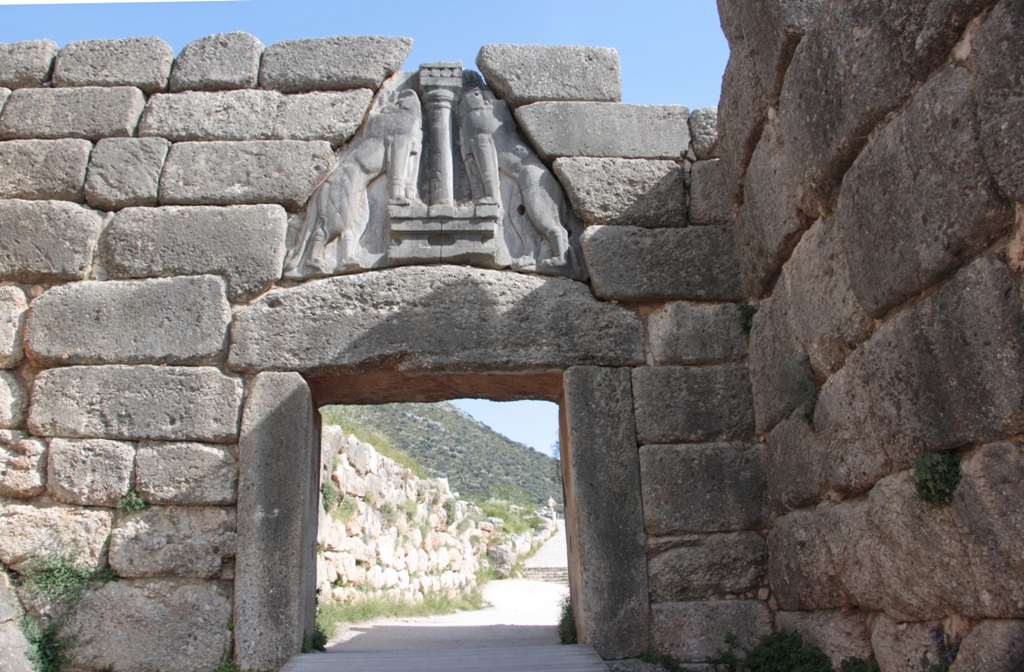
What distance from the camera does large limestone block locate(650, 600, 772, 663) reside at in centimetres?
405

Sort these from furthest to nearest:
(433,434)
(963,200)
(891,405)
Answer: (433,434)
(891,405)
(963,200)

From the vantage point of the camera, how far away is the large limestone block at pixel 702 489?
423 cm

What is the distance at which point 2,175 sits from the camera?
4801mm

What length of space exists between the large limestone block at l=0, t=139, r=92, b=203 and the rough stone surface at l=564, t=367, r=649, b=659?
10.2 ft

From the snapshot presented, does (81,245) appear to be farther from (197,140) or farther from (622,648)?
(622,648)

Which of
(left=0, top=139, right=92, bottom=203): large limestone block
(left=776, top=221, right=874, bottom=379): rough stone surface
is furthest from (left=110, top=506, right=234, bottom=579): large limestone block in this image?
(left=776, top=221, right=874, bottom=379): rough stone surface

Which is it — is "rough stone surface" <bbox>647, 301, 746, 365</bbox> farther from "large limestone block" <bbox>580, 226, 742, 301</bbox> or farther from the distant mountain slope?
the distant mountain slope

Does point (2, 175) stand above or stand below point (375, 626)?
above

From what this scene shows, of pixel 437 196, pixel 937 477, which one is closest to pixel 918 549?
pixel 937 477

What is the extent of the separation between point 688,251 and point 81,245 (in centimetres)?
345

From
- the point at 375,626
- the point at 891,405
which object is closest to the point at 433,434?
the point at 375,626

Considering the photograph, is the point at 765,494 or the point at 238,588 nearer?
the point at 238,588

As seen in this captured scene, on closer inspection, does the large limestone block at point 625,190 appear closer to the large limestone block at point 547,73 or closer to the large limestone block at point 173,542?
the large limestone block at point 547,73

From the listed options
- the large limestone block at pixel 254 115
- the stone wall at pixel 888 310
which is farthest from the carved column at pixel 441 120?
the stone wall at pixel 888 310
